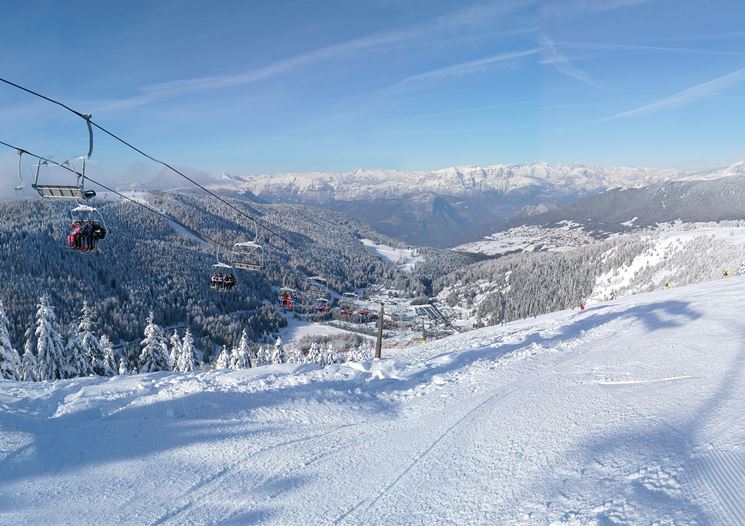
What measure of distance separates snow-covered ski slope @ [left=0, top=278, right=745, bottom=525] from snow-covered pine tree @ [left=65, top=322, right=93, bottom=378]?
2354 centimetres

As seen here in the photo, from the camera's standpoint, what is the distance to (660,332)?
56.5 ft

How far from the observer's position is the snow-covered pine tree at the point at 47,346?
3044cm

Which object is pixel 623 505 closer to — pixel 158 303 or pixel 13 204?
pixel 158 303

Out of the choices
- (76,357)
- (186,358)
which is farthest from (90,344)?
(186,358)

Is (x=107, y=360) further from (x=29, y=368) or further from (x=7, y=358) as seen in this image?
(x=7, y=358)

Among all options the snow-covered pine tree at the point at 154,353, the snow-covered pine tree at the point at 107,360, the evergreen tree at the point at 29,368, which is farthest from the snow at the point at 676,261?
the evergreen tree at the point at 29,368

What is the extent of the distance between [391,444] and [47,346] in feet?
107

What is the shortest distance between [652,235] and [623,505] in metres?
149

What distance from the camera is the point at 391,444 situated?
9.20 m

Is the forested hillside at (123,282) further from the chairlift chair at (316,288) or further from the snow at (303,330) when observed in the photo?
the chairlift chair at (316,288)

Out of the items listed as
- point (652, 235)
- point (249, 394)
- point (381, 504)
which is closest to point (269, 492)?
point (381, 504)

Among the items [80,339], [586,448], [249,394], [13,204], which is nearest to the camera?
[586,448]

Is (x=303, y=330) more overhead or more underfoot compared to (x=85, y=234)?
more underfoot

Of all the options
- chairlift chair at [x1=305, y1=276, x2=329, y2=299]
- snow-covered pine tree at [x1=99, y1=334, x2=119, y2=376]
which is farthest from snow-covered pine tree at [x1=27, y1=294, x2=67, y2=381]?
chairlift chair at [x1=305, y1=276, x2=329, y2=299]
